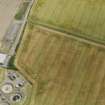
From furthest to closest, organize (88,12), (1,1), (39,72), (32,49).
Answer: (1,1), (88,12), (32,49), (39,72)

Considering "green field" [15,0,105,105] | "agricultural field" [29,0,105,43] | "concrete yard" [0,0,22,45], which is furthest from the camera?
"concrete yard" [0,0,22,45]

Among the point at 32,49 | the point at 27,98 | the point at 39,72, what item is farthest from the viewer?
the point at 32,49

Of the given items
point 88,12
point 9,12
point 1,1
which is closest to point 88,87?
point 88,12

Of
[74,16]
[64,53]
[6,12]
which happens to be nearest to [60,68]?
[64,53]

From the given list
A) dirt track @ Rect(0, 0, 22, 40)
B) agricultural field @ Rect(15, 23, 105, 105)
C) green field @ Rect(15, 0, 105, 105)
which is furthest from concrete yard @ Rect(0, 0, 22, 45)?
agricultural field @ Rect(15, 23, 105, 105)

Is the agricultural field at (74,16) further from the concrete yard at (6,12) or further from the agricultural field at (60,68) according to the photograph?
the concrete yard at (6,12)

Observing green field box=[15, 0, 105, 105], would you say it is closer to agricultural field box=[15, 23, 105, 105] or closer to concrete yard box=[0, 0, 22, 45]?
agricultural field box=[15, 23, 105, 105]

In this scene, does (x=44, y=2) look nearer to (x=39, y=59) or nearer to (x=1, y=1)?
(x=1, y=1)
